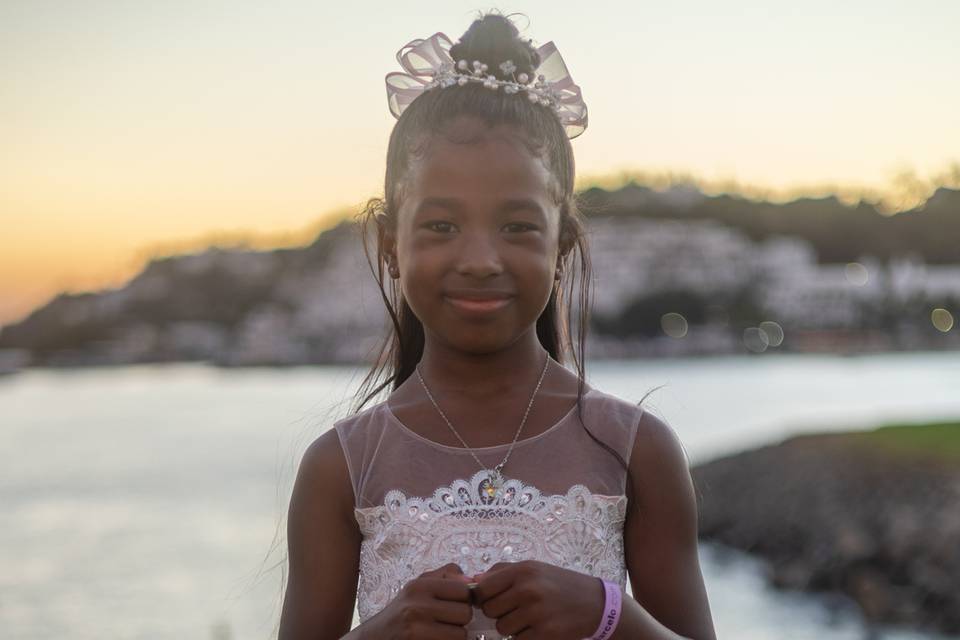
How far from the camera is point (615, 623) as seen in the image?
1.56 m

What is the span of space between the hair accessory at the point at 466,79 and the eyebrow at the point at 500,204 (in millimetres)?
213

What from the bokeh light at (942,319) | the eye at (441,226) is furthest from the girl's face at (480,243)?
the bokeh light at (942,319)

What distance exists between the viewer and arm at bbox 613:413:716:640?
1.74 meters

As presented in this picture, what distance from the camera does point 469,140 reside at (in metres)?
1.79

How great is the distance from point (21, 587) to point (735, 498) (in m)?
18.4

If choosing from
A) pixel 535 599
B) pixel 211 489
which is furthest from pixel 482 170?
pixel 211 489

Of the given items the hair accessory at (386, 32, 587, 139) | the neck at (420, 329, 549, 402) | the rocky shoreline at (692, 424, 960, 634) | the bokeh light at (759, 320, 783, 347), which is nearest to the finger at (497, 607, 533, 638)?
the neck at (420, 329, 549, 402)

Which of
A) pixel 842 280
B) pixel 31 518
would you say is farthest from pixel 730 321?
pixel 31 518

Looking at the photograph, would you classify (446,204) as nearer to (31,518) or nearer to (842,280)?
(31,518)

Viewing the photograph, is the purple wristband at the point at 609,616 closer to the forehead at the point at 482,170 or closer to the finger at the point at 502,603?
the finger at the point at 502,603

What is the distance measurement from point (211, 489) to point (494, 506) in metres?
46.9

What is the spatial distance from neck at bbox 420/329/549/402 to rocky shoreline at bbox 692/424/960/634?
14.9m

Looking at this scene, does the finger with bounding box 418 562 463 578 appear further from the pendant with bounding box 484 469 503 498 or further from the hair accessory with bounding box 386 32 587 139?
the hair accessory with bounding box 386 32 587 139

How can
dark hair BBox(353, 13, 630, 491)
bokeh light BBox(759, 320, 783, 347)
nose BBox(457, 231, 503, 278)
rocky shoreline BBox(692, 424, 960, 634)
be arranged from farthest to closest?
bokeh light BBox(759, 320, 783, 347), rocky shoreline BBox(692, 424, 960, 634), dark hair BBox(353, 13, 630, 491), nose BBox(457, 231, 503, 278)
